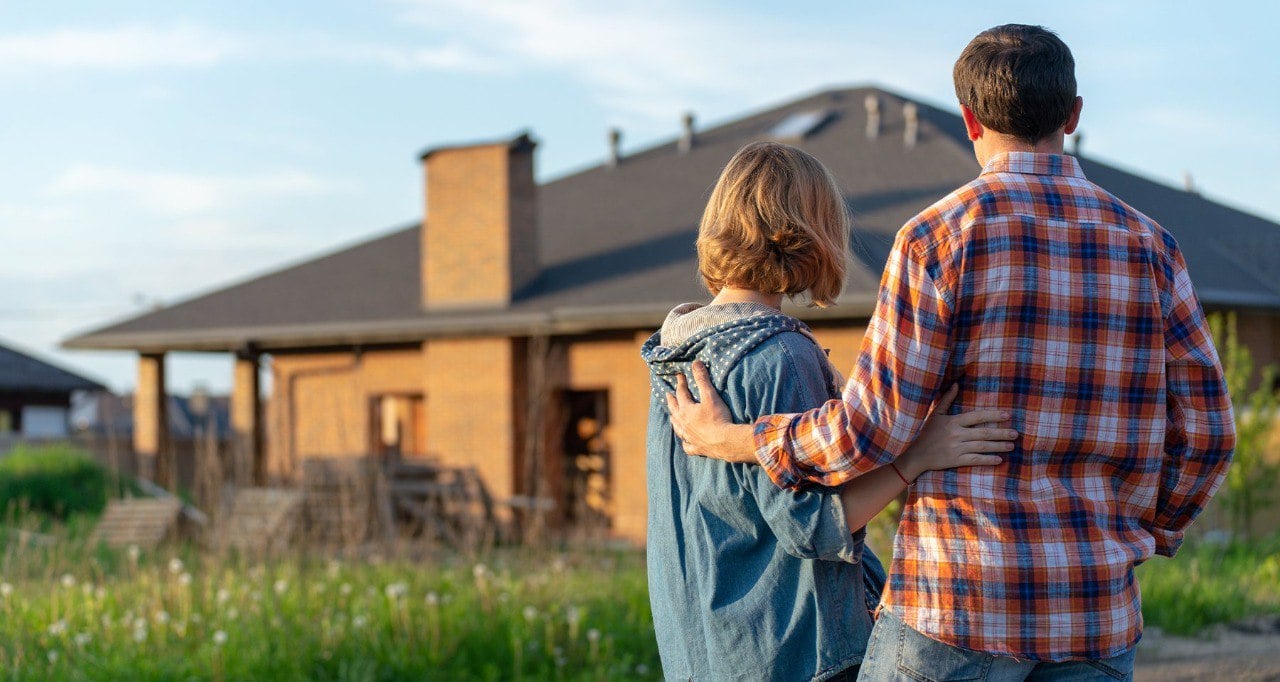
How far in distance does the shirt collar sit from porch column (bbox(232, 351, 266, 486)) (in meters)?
16.8

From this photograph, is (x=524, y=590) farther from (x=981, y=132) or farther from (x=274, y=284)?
(x=274, y=284)

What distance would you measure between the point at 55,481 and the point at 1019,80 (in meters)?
19.6

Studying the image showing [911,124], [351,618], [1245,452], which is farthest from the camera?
[911,124]

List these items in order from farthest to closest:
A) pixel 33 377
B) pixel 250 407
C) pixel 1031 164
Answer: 1. pixel 33 377
2. pixel 250 407
3. pixel 1031 164

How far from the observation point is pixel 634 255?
704 inches

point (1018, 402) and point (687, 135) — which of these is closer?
point (1018, 402)

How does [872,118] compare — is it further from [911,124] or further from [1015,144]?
[1015,144]

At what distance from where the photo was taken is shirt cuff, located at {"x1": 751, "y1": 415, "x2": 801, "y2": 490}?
228 cm

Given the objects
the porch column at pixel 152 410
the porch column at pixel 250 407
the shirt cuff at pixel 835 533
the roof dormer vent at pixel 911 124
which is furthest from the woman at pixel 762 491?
the porch column at pixel 152 410

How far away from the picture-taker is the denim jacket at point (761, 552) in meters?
2.35

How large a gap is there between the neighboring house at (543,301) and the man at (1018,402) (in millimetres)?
11817

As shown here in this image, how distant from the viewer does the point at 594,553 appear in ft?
33.2

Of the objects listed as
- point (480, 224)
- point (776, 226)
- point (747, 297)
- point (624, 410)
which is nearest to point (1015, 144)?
point (776, 226)

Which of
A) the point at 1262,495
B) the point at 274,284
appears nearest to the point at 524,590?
the point at 1262,495
